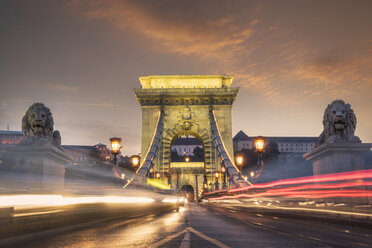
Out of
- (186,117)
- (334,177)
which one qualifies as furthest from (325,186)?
(186,117)

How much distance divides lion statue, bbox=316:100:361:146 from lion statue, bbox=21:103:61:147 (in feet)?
38.9

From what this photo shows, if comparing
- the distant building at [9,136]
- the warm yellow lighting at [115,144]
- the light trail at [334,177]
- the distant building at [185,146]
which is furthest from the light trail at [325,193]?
the distant building at [185,146]

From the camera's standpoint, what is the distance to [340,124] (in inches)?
645

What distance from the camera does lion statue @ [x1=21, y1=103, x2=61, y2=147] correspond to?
52.8 feet

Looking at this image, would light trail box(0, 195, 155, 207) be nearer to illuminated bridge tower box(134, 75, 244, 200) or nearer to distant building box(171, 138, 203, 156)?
illuminated bridge tower box(134, 75, 244, 200)

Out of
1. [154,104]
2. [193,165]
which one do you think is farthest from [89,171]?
[193,165]

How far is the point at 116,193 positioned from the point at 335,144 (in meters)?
8.94

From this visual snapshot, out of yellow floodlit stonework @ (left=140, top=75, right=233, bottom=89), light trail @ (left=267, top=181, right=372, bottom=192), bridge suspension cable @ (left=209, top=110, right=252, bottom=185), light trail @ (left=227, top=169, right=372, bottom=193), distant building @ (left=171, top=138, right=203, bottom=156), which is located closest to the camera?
light trail @ (left=227, top=169, right=372, bottom=193)

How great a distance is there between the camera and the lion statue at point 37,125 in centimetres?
1609

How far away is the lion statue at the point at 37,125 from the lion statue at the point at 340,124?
1186cm

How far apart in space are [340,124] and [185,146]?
167 m

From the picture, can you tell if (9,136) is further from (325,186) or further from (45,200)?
(45,200)

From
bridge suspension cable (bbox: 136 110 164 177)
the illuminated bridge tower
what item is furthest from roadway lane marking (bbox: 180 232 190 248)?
the illuminated bridge tower

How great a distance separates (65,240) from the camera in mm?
6863
